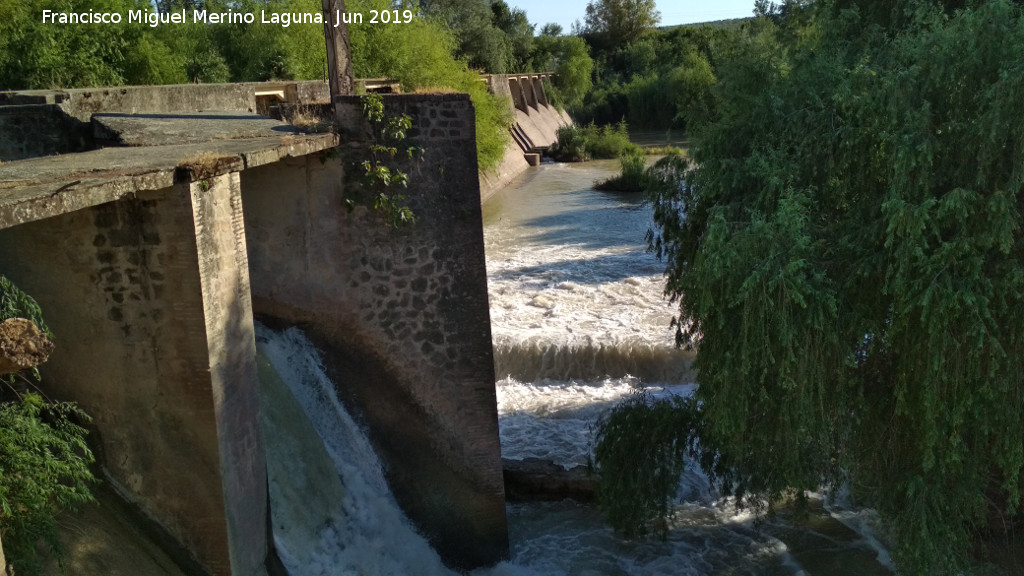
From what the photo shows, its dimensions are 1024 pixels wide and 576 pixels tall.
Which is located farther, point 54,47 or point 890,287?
point 54,47

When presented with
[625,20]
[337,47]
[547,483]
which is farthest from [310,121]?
[625,20]

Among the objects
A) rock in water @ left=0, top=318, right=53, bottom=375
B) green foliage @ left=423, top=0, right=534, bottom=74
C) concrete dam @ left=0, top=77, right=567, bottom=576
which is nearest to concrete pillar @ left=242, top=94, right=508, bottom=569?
concrete dam @ left=0, top=77, right=567, bottom=576

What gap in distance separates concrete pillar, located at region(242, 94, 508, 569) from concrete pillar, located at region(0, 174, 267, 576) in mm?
1999

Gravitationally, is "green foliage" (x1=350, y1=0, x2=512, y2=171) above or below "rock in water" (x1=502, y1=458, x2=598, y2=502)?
above

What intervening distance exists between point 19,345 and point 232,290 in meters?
1.90

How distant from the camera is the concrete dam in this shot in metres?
5.70

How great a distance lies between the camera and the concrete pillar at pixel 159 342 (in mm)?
5684

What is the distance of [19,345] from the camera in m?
4.22

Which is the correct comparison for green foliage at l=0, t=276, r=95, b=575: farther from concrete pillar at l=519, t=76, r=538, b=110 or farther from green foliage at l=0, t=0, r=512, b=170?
concrete pillar at l=519, t=76, r=538, b=110

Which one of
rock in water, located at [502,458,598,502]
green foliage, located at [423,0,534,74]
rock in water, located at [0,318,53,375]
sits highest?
green foliage, located at [423,0,534,74]

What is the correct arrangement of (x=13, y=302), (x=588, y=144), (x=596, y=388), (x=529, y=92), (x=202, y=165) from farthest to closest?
(x=529, y=92) → (x=588, y=144) → (x=596, y=388) → (x=202, y=165) → (x=13, y=302)

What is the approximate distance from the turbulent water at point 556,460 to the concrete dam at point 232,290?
408 millimetres

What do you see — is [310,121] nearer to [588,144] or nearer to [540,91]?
[588,144]

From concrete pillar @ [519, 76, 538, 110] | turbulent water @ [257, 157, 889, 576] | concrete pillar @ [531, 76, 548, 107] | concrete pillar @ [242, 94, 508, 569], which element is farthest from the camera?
concrete pillar @ [531, 76, 548, 107]
